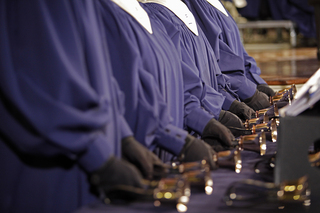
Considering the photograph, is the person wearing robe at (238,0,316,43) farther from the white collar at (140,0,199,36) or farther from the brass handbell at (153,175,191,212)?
the brass handbell at (153,175,191,212)

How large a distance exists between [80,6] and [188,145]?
45cm

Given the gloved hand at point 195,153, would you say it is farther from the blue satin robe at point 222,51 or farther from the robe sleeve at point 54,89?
the blue satin robe at point 222,51

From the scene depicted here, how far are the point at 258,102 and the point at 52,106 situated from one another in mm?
1423

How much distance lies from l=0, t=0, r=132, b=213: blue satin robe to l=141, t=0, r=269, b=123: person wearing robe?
624mm

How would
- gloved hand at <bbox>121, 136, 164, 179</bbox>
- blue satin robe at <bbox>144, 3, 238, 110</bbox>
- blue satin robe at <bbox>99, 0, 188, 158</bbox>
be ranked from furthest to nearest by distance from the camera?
blue satin robe at <bbox>144, 3, 238, 110</bbox> → blue satin robe at <bbox>99, 0, 188, 158</bbox> → gloved hand at <bbox>121, 136, 164, 179</bbox>

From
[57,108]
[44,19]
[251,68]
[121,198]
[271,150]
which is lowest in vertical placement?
[251,68]

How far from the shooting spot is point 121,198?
0.83 m

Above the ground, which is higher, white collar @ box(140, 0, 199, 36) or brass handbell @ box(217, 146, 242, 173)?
white collar @ box(140, 0, 199, 36)

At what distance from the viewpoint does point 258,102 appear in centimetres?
203

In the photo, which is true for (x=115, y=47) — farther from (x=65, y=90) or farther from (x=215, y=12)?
(x=215, y=12)

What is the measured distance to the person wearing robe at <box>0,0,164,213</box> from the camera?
0.79 m

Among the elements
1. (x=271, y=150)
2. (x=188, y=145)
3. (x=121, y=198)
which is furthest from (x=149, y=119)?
(x=271, y=150)

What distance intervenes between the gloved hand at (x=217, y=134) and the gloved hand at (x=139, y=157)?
37 centimetres

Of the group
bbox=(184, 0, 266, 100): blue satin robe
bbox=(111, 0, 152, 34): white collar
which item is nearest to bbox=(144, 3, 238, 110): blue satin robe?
bbox=(184, 0, 266, 100): blue satin robe
